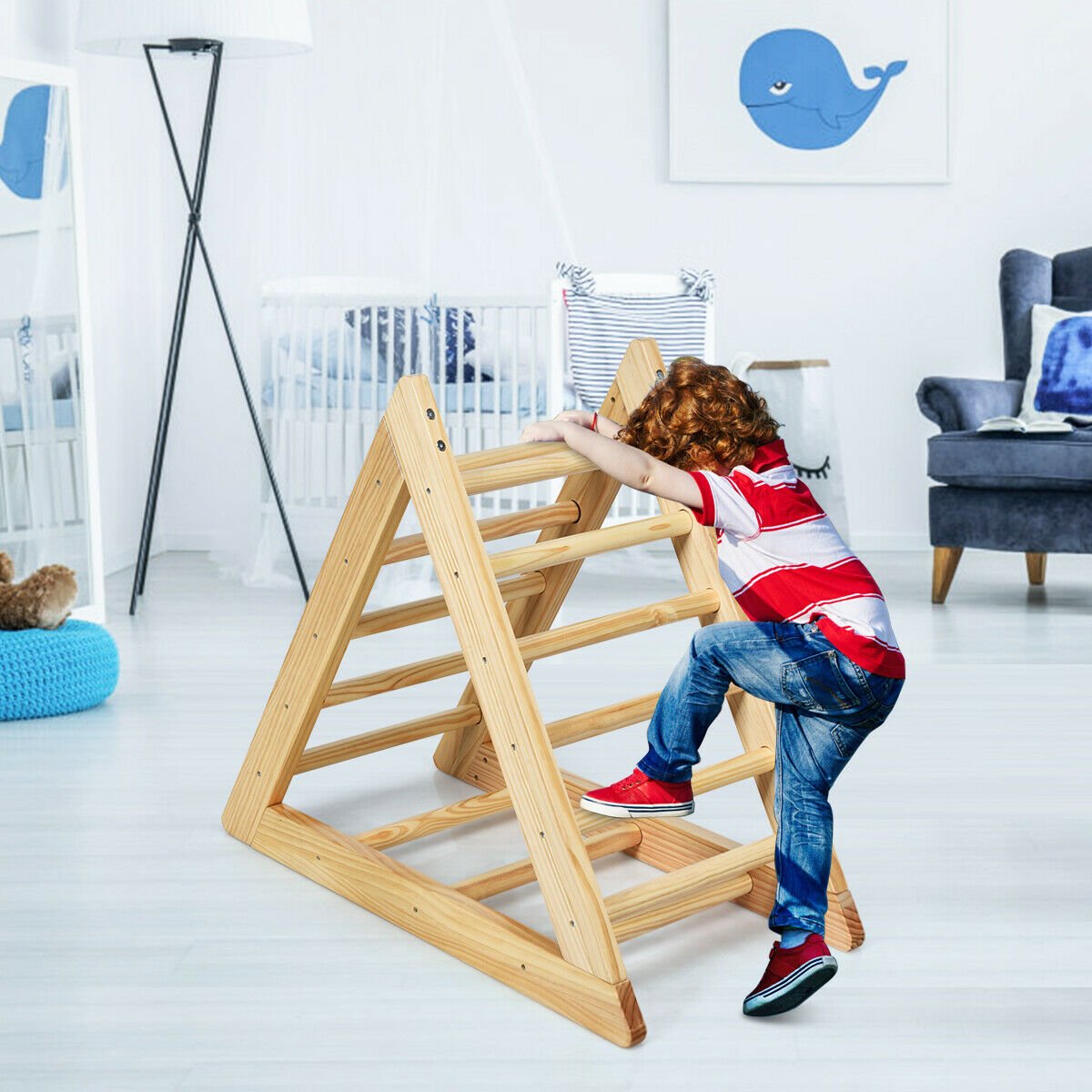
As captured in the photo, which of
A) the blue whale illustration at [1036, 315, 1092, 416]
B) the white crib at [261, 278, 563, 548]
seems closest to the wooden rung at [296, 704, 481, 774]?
the white crib at [261, 278, 563, 548]

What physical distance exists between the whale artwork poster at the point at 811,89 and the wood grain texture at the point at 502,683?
309cm

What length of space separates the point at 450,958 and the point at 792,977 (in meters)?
0.40

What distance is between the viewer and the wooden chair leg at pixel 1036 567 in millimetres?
3727

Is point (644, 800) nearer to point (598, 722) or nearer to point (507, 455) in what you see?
point (598, 722)

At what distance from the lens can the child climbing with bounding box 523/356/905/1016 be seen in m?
1.45

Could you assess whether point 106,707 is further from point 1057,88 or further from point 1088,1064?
point 1057,88

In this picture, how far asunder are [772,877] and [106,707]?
56.0 inches

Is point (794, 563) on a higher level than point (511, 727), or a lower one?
higher

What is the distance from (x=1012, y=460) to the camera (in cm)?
338

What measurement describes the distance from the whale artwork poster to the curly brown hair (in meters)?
3.02

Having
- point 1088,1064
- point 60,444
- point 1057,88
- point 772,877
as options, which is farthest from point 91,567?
point 1057,88

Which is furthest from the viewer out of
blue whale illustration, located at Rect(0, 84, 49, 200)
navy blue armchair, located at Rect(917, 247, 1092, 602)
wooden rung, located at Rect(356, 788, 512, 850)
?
navy blue armchair, located at Rect(917, 247, 1092, 602)

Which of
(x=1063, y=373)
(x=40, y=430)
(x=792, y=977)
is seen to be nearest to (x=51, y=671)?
(x=40, y=430)

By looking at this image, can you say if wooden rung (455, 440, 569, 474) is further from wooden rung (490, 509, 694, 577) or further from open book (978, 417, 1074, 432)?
open book (978, 417, 1074, 432)
